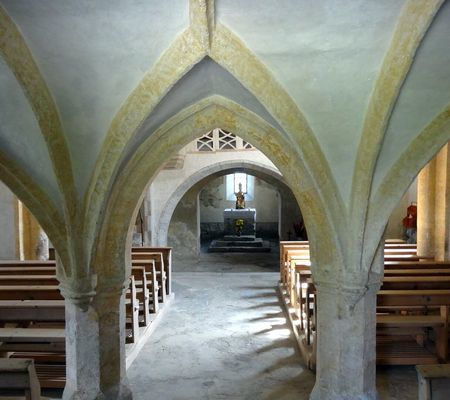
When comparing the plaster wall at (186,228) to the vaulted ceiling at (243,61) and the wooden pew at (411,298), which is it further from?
the vaulted ceiling at (243,61)

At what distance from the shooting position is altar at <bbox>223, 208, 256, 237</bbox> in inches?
682

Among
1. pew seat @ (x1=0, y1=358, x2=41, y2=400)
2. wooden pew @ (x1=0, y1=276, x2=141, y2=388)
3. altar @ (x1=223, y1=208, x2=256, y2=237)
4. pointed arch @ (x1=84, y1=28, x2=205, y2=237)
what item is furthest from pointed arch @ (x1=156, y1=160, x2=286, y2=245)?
pew seat @ (x1=0, y1=358, x2=41, y2=400)

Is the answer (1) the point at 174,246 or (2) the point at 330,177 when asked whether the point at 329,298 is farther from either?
(1) the point at 174,246

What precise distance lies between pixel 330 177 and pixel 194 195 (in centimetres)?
1055

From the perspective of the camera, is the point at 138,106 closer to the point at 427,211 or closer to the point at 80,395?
the point at 80,395

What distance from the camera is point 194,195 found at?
14094 millimetres

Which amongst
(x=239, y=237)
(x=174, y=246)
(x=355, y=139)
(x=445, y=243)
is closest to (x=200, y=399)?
(x=355, y=139)

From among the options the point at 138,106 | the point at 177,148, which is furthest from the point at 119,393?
Answer: the point at 138,106

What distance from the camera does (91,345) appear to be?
4.08 metres

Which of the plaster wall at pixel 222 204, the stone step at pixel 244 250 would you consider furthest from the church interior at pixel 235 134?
the plaster wall at pixel 222 204

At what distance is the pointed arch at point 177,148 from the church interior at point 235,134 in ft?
0.05

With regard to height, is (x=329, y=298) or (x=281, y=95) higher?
(x=281, y=95)

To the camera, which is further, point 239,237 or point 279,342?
point 239,237

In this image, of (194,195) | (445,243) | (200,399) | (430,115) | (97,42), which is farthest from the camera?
(194,195)
